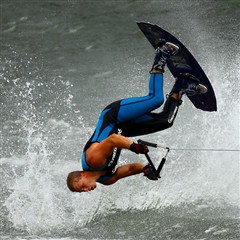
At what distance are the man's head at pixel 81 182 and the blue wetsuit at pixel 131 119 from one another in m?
0.09

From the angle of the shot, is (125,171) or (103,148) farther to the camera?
(125,171)

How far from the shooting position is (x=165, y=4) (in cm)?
1561

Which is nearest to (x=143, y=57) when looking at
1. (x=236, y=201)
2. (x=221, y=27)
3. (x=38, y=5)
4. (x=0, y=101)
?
(x=221, y=27)

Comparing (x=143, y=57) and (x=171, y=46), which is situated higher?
(x=171, y=46)

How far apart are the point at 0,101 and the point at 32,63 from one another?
1.73 m

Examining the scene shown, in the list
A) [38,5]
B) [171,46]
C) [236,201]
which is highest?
[171,46]

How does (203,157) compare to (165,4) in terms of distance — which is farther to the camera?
(165,4)

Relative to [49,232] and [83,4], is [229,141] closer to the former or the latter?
[49,232]

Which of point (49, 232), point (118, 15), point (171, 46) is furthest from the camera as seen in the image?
point (118, 15)

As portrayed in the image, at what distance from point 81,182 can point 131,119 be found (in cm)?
84

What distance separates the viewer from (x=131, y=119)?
727 cm

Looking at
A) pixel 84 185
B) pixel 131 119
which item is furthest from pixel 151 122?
pixel 84 185

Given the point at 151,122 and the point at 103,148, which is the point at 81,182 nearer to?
the point at 103,148

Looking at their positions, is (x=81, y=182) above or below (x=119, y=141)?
below
